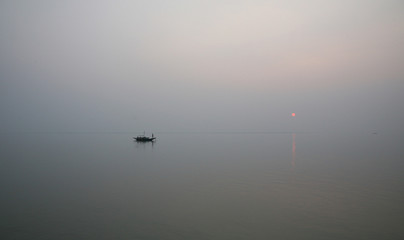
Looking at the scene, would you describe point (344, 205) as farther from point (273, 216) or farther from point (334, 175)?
point (334, 175)

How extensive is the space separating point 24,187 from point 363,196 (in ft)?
151

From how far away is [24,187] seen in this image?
34.2m

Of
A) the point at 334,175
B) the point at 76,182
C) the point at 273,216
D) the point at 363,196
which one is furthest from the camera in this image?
the point at 334,175

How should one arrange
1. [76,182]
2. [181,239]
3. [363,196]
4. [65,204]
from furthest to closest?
[76,182] < [363,196] < [65,204] < [181,239]

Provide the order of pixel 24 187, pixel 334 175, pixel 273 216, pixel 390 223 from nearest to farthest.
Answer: pixel 390 223
pixel 273 216
pixel 24 187
pixel 334 175

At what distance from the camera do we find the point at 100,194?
31.0m

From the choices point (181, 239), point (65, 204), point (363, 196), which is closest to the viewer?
point (181, 239)

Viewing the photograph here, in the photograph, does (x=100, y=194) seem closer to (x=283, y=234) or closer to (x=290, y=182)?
(x=283, y=234)

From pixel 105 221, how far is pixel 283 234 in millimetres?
15583

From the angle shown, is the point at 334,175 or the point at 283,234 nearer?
the point at 283,234

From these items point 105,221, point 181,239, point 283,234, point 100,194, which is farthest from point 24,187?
point 283,234

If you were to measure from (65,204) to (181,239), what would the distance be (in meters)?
15.7

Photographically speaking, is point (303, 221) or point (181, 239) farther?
point (303, 221)

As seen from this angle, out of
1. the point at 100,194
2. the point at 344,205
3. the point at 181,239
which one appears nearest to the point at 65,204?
the point at 100,194
